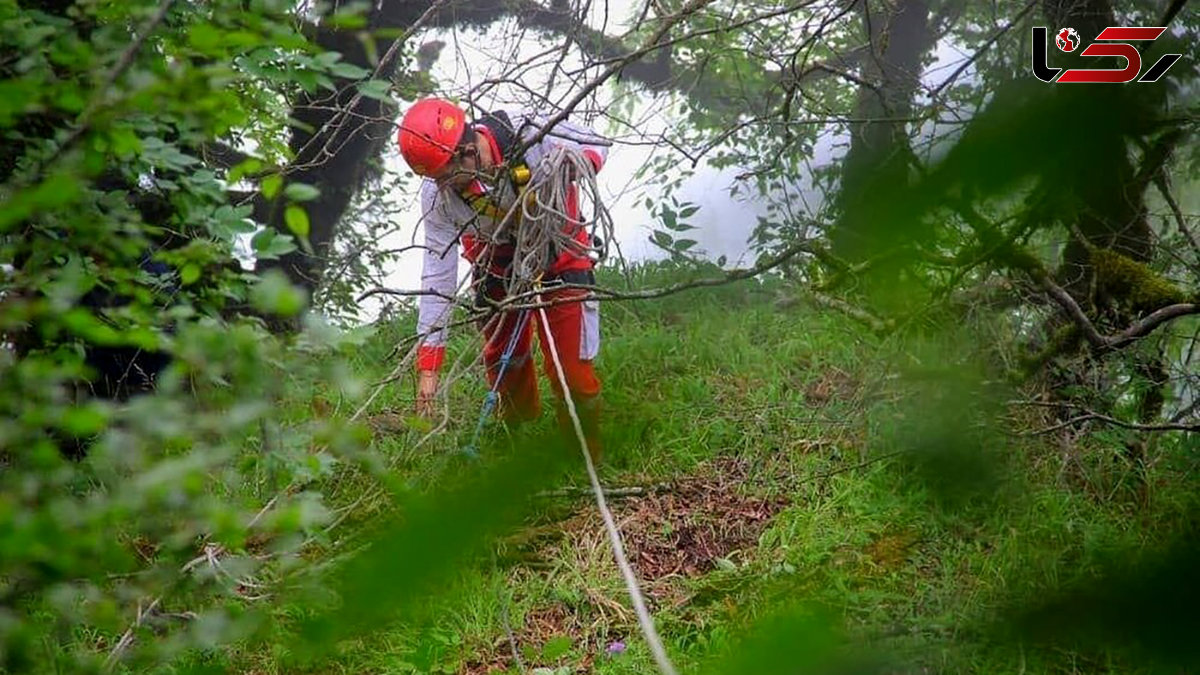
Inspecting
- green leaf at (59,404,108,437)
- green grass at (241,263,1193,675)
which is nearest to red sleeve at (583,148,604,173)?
green grass at (241,263,1193,675)

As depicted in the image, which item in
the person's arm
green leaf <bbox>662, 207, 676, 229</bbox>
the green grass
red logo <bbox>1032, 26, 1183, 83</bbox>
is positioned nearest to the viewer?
red logo <bbox>1032, 26, 1183, 83</bbox>

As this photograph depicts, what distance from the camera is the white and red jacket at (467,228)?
9.12ft

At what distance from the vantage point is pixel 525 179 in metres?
2.78

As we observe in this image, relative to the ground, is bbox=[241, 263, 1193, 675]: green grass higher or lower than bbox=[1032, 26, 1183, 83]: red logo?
lower

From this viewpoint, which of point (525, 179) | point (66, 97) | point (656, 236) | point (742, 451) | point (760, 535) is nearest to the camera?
point (66, 97)

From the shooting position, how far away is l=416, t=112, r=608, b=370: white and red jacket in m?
2.78

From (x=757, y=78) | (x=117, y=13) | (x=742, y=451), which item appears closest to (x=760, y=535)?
(x=742, y=451)

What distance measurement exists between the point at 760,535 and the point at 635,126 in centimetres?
133

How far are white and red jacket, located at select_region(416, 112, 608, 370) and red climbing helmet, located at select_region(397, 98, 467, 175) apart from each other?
0.07 meters

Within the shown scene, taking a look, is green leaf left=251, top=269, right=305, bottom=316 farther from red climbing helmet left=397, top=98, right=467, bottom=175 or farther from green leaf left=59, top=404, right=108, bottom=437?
red climbing helmet left=397, top=98, right=467, bottom=175

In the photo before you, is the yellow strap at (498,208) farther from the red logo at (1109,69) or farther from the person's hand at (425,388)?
the red logo at (1109,69)

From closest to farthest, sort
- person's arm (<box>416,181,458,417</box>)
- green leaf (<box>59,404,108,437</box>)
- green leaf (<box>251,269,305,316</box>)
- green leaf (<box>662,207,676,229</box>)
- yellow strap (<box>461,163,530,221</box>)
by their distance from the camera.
Result: green leaf (<box>59,404,108,437</box>)
green leaf (<box>251,269,305,316</box>)
yellow strap (<box>461,163,530,221</box>)
person's arm (<box>416,181,458,417</box>)
green leaf (<box>662,207,676,229</box>)

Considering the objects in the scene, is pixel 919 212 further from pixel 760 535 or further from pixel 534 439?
pixel 760 535

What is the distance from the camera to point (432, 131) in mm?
2822
